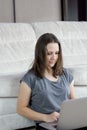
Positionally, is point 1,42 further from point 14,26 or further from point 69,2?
point 69,2

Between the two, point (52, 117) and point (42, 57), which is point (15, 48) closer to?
point (42, 57)

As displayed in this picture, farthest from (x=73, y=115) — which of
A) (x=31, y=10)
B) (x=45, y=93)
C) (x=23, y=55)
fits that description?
(x=31, y=10)

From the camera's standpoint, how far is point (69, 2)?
4.46m

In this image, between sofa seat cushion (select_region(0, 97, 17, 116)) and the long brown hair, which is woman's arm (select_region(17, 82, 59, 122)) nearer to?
the long brown hair

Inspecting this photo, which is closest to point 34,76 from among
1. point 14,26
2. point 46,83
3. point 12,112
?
point 46,83

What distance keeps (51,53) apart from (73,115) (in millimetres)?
616

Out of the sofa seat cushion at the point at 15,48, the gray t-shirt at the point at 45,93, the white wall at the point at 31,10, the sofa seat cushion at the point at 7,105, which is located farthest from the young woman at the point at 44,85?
the white wall at the point at 31,10

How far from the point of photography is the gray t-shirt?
5.73 ft

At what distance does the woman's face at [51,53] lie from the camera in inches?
67.8

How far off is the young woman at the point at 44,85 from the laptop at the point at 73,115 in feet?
1.71

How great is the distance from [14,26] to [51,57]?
4.09 feet

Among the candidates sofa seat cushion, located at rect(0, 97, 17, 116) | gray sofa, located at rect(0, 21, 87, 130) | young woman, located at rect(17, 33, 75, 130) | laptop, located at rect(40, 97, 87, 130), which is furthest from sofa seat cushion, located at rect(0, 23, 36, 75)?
laptop, located at rect(40, 97, 87, 130)

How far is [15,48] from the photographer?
9.16ft

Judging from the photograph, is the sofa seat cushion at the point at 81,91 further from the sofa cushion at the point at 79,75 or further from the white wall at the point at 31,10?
the white wall at the point at 31,10
